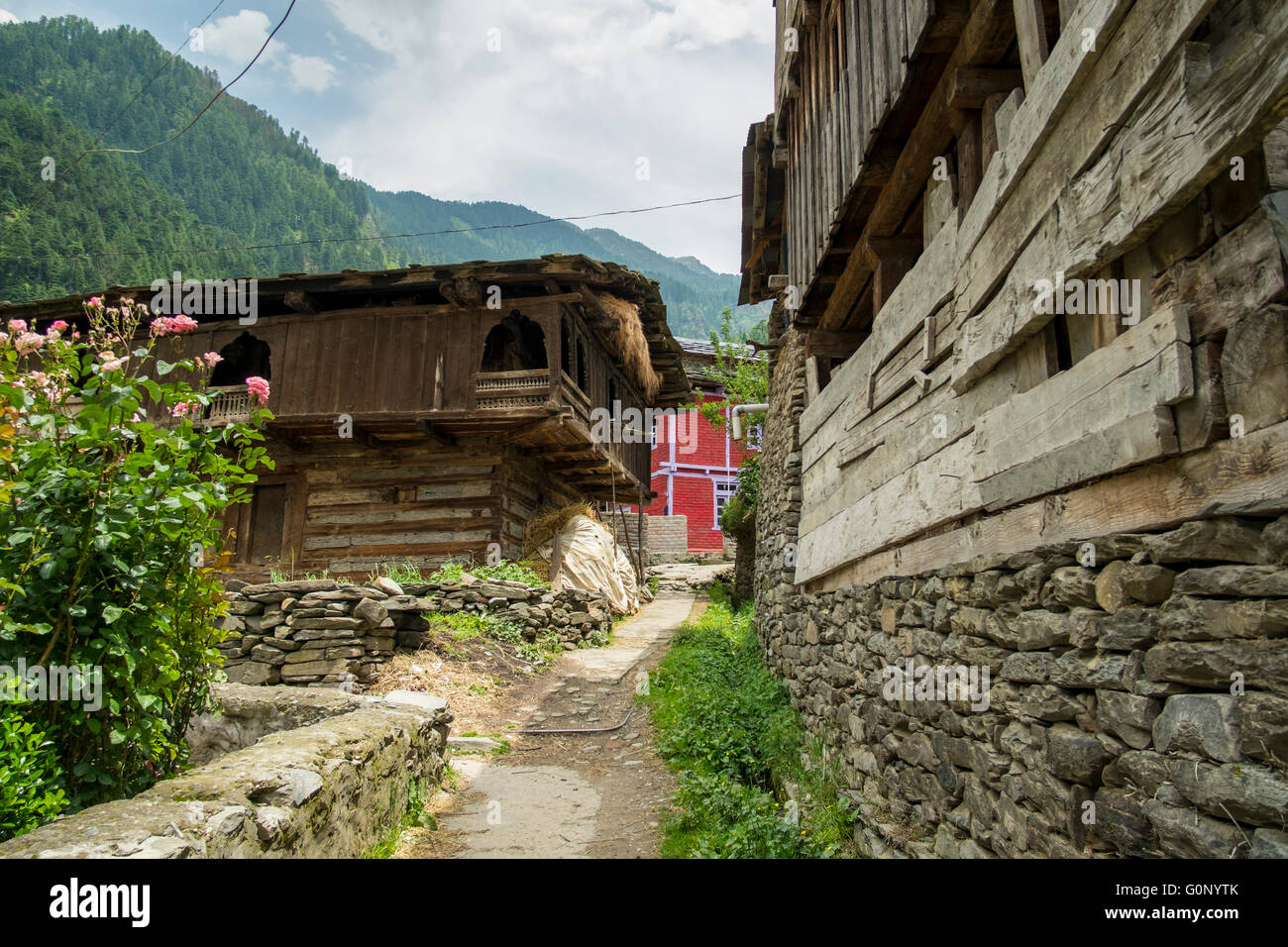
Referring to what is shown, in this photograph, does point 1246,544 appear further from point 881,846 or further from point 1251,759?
point 881,846

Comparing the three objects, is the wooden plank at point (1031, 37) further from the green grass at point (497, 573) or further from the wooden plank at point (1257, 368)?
the green grass at point (497, 573)

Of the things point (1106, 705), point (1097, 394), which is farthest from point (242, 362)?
→ point (1106, 705)

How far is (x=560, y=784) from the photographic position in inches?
238

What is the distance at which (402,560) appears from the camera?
1324 centimetres

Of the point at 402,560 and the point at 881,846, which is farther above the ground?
the point at 402,560

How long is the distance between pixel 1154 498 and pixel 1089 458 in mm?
310

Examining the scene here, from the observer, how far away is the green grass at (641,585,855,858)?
14.5 ft

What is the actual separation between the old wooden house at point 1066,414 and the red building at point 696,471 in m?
22.7

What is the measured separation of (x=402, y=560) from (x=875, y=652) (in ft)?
34.0

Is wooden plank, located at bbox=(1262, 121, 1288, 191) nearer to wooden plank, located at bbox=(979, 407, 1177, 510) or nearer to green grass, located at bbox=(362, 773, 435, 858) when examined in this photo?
wooden plank, located at bbox=(979, 407, 1177, 510)

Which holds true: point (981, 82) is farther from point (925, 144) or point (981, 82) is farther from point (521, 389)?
point (521, 389)

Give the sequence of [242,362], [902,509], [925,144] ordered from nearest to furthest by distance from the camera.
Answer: [902,509], [925,144], [242,362]

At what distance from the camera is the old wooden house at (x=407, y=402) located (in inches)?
496
